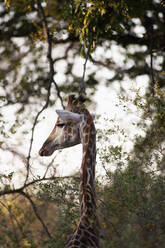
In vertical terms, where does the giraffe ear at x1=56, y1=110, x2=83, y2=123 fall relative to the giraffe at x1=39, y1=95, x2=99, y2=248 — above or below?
above

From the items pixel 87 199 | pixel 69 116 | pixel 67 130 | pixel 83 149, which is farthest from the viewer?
pixel 67 130

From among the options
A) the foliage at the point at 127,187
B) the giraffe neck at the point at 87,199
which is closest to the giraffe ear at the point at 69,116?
the giraffe neck at the point at 87,199

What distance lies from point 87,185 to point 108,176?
6.51ft

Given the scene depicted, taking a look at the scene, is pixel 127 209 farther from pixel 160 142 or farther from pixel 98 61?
pixel 98 61

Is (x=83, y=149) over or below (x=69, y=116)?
below

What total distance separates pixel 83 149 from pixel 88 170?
364mm

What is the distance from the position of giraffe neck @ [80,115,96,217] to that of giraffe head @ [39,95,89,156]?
0.81 feet

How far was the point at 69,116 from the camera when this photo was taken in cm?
563

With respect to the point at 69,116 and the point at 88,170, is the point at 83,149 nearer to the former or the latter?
the point at 88,170

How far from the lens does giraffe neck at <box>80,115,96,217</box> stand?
489 cm

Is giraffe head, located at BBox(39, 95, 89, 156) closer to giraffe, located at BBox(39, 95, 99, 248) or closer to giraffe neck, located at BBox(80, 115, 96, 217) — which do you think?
giraffe, located at BBox(39, 95, 99, 248)

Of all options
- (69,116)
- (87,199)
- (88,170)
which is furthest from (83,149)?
(87,199)

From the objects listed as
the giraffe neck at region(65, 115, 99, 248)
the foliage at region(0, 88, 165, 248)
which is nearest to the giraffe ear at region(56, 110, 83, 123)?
the giraffe neck at region(65, 115, 99, 248)

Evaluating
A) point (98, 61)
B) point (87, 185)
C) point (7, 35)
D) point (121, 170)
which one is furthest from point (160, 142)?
point (7, 35)
